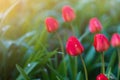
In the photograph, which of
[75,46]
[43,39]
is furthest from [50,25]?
[43,39]

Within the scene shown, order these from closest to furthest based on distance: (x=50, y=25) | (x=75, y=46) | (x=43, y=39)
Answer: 1. (x=75, y=46)
2. (x=50, y=25)
3. (x=43, y=39)

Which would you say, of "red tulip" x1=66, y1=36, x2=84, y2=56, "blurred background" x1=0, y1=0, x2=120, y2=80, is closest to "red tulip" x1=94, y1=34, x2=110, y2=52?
"red tulip" x1=66, y1=36, x2=84, y2=56

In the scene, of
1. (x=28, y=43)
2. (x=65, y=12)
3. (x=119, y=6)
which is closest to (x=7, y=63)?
(x=28, y=43)

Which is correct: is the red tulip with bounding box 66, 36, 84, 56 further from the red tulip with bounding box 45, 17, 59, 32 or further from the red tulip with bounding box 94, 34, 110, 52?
the red tulip with bounding box 45, 17, 59, 32

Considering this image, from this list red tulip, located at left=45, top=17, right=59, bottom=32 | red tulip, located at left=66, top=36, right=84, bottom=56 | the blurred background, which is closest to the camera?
red tulip, located at left=66, top=36, right=84, bottom=56

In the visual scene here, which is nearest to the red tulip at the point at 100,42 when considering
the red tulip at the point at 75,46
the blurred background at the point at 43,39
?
the red tulip at the point at 75,46

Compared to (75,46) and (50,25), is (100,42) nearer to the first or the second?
(75,46)

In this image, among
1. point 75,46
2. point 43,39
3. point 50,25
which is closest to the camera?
point 75,46

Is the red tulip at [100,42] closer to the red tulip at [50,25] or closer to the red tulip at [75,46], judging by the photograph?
the red tulip at [75,46]
